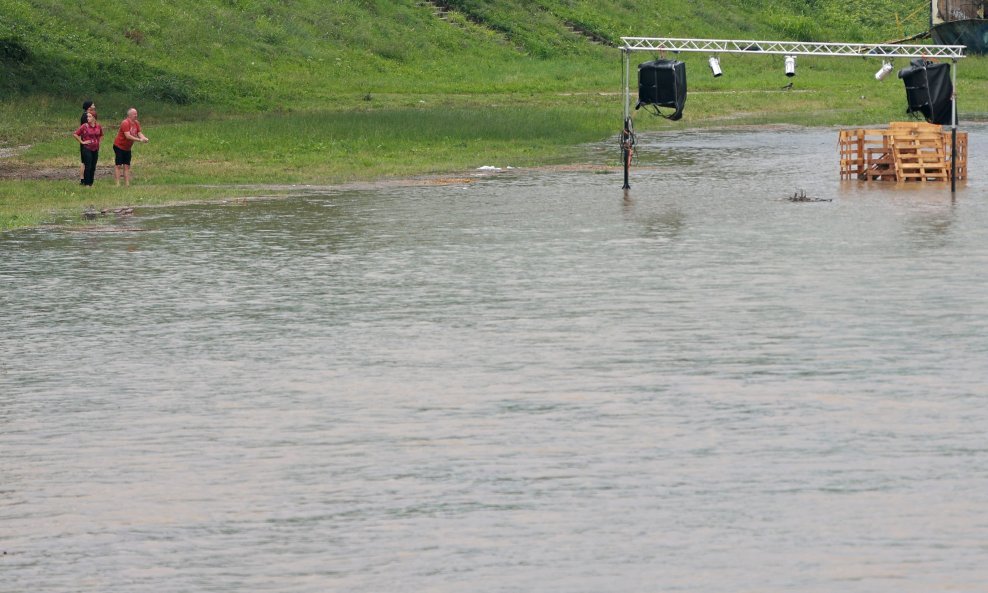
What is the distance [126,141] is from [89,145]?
682mm

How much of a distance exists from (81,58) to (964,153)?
3133cm

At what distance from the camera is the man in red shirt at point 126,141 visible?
31.3 meters

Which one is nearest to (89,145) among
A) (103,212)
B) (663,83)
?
(103,212)

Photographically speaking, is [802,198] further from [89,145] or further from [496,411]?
[496,411]

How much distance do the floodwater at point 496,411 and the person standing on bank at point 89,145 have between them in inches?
297

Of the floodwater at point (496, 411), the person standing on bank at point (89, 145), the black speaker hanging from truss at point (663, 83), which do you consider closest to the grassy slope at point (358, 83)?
the person standing on bank at point (89, 145)

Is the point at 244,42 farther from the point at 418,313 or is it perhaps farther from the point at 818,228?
the point at 418,313

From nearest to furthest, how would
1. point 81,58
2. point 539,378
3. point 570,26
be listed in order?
point 539,378 < point 81,58 < point 570,26

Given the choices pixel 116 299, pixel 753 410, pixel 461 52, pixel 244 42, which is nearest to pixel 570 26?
pixel 461 52

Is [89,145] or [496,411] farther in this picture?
[89,145]

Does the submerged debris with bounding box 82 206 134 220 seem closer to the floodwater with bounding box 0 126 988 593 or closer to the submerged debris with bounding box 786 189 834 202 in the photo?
the floodwater with bounding box 0 126 988 593

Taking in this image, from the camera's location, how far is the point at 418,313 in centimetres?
1697

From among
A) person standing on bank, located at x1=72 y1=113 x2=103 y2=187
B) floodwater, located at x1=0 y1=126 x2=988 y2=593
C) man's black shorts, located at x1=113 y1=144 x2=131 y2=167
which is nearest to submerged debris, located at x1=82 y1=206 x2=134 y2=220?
floodwater, located at x1=0 y1=126 x2=988 y2=593

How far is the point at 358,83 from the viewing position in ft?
205
